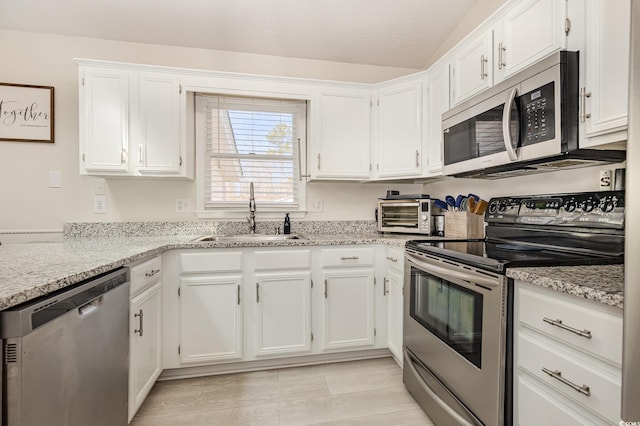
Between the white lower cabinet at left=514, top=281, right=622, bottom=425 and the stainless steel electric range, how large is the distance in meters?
0.06

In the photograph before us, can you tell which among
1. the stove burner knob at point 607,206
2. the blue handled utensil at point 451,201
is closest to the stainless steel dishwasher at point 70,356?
the stove burner knob at point 607,206

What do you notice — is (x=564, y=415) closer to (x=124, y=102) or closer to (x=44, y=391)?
(x=44, y=391)

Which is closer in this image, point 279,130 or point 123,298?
point 123,298

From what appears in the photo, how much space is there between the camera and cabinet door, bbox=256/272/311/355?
209 cm

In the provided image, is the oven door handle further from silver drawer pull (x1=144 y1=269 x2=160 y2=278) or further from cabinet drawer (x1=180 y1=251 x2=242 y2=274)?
A: silver drawer pull (x1=144 y1=269 x2=160 y2=278)

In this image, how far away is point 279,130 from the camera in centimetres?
279

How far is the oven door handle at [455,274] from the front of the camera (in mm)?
1188

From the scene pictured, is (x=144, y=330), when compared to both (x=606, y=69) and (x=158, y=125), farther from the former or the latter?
(x=606, y=69)

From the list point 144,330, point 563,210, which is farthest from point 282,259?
point 563,210

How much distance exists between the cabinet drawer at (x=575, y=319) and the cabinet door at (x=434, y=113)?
135cm

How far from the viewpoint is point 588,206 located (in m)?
1.40

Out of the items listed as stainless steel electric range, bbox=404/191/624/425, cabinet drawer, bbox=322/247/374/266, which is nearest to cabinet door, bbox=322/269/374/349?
cabinet drawer, bbox=322/247/374/266

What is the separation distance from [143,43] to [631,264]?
3218mm

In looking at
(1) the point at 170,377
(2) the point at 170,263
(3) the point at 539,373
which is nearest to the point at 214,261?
(2) the point at 170,263
